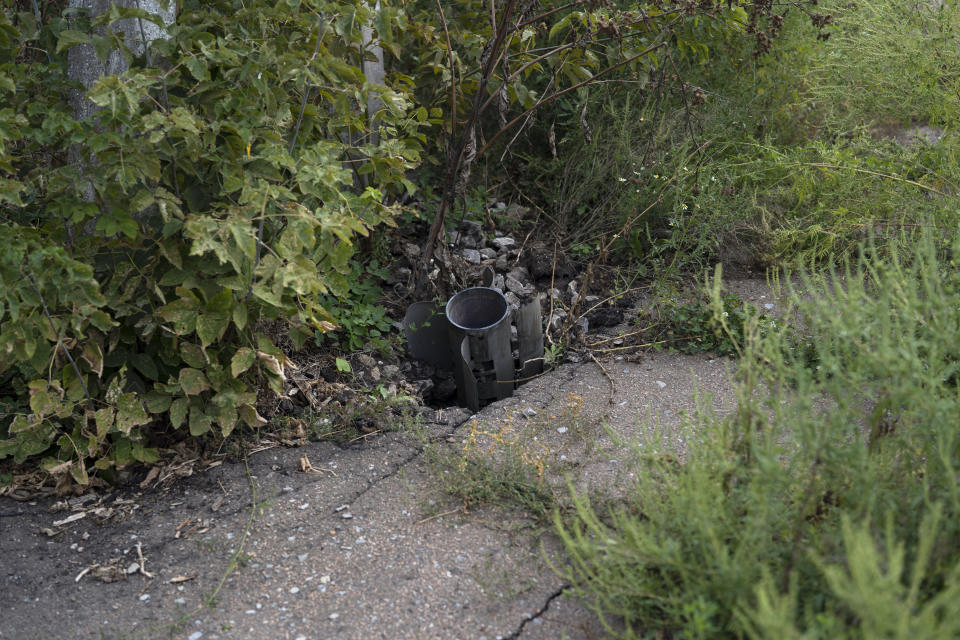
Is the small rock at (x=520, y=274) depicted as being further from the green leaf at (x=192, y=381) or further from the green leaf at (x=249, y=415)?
the green leaf at (x=192, y=381)

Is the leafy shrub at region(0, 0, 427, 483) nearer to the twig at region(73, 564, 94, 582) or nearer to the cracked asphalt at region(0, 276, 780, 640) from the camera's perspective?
the cracked asphalt at region(0, 276, 780, 640)

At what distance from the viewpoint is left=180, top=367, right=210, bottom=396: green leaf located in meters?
2.53

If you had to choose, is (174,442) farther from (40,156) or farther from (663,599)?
(663,599)

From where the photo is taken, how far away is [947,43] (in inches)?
143

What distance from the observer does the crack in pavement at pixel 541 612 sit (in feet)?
6.55

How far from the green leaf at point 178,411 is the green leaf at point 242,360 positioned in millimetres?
227

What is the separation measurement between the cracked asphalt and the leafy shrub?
0.24 meters

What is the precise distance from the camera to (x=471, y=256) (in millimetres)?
4039

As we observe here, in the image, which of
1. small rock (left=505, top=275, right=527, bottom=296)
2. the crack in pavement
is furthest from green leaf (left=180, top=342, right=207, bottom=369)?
small rock (left=505, top=275, right=527, bottom=296)

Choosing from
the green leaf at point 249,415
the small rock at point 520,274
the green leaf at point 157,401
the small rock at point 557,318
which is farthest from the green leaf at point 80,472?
the small rock at point 520,274

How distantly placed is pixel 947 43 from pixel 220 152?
3.40m

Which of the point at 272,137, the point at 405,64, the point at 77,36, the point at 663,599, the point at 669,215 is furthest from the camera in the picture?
the point at 405,64

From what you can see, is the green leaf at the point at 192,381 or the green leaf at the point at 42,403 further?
the green leaf at the point at 192,381

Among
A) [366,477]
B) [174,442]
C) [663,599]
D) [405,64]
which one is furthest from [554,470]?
[405,64]
